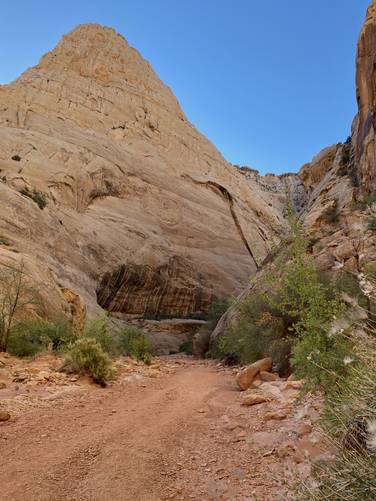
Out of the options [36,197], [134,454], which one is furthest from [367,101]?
[134,454]

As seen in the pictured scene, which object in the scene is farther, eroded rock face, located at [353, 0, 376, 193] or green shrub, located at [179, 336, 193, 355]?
green shrub, located at [179, 336, 193, 355]

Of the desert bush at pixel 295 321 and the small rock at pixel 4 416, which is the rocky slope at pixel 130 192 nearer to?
the desert bush at pixel 295 321

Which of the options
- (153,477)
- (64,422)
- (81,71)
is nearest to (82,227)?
(64,422)

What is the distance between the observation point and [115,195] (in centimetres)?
3231

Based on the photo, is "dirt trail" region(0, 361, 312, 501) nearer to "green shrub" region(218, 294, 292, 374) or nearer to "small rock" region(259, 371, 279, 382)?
"small rock" region(259, 371, 279, 382)

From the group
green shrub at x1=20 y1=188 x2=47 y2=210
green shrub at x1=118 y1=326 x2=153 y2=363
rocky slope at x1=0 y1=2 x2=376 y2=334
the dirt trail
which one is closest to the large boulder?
the dirt trail

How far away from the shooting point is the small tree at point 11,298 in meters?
8.94

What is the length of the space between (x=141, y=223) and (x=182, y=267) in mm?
5039

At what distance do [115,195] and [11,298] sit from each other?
906 inches

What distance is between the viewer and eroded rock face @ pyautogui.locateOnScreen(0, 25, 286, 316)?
19.9 m

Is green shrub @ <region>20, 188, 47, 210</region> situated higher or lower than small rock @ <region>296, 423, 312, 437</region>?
higher

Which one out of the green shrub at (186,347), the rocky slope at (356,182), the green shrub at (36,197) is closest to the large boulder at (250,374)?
the rocky slope at (356,182)

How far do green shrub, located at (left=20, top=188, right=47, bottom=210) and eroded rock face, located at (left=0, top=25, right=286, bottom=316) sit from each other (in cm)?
11

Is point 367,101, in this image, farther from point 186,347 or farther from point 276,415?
point 276,415
